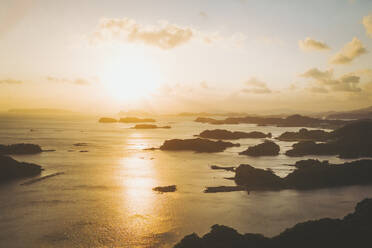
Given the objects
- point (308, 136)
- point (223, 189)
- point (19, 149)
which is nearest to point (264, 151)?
point (223, 189)

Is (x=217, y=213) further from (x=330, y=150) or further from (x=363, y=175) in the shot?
(x=330, y=150)

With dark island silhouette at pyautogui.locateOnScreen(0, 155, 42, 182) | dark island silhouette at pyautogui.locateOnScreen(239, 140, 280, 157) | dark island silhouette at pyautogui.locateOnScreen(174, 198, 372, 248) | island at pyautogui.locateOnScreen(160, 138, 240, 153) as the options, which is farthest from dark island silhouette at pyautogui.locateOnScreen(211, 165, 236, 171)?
dark island silhouette at pyautogui.locateOnScreen(174, 198, 372, 248)

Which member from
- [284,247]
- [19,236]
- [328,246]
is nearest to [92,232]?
[19,236]

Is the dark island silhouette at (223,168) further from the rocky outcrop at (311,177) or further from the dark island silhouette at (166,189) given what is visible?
the dark island silhouette at (166,189)

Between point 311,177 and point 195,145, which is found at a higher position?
point 195,145

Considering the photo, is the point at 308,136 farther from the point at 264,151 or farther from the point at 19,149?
the point at 19,149

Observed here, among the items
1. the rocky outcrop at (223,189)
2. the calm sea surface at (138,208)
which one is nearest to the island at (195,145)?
the calm sea surface at (138,208)

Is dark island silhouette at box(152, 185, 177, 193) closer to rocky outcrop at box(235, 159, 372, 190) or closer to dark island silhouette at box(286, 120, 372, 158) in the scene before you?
rocky outcrop at box(235, 159, 372, 190)

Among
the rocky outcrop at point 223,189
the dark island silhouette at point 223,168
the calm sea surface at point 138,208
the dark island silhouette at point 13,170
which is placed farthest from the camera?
the dark island silhouette at point 223,168
